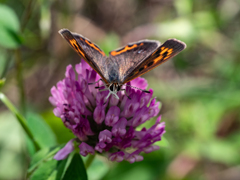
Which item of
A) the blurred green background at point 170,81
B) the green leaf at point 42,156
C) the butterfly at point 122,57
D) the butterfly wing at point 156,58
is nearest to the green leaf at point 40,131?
the blurred green background at point 170,81

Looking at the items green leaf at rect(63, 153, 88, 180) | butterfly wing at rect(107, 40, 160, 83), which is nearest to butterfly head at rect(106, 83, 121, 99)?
butterfly wing at rect(107, 40, 160, 83)

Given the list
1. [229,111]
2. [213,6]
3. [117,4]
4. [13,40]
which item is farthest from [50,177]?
[117,4]

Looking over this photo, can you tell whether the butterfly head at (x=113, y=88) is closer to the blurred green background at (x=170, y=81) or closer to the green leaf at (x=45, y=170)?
the green leaf at (x=45, y=170)

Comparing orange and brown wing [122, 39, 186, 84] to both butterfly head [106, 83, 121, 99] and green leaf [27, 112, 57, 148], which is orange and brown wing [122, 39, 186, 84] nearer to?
butterfly head [106, 83, 121, 99]

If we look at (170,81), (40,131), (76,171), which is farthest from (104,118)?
(170,81)

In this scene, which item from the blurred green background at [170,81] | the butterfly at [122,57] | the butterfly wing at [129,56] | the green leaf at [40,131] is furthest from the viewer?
the blurred green background at [170,81]

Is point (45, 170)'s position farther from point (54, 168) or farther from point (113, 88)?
point (113, 88)
